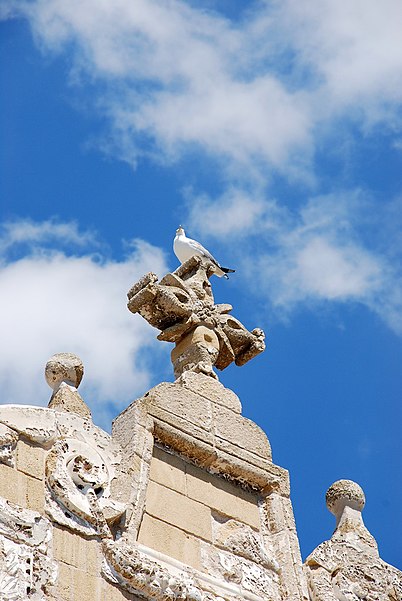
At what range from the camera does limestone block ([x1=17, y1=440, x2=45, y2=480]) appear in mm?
8375

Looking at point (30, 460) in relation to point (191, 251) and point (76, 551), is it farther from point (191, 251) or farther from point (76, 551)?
point (191, 251)

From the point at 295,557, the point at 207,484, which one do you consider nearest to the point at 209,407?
the point at 207,484

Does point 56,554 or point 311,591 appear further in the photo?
point 311,591

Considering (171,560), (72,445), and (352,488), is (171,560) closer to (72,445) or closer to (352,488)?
(72,445)

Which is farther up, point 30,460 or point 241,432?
point 241,432

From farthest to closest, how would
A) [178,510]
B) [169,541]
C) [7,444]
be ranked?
[178,510] < [169,541] < [7,444]

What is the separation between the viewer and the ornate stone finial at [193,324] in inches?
409

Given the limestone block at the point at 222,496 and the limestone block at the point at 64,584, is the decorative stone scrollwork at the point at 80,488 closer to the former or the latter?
the limestone block at the point at 64,584

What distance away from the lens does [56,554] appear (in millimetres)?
8094

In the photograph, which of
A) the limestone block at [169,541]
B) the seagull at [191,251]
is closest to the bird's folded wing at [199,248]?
the seagull at [191,251]

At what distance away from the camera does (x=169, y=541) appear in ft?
29.2

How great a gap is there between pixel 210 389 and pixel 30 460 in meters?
1.94

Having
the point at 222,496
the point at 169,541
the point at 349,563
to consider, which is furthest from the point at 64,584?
the point at 349,563

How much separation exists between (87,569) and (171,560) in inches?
29.4
